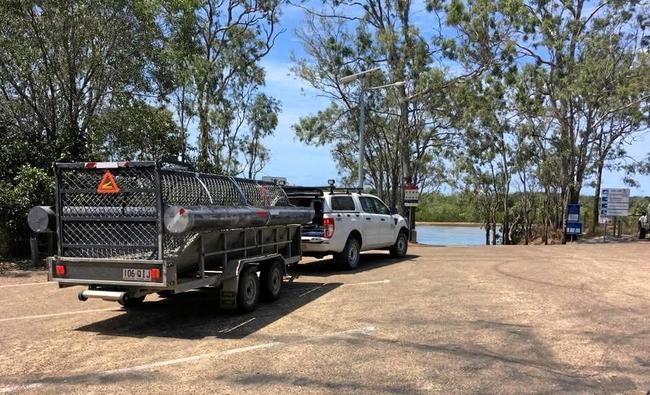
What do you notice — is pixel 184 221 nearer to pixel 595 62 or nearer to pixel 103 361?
pixel 103 361

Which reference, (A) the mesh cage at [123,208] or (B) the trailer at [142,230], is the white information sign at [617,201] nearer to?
(B) the trailer at [142,230]

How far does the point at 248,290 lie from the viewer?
30.2 ft

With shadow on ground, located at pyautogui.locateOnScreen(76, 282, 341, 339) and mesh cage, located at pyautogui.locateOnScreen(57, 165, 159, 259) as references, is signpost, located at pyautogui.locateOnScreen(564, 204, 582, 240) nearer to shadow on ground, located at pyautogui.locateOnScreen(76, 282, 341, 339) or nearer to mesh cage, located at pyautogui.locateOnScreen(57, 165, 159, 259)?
shadow on ground, located at pyautogui.locateOnScreen(76, 282, 341, 339)

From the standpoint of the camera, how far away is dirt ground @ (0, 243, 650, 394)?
230 inches

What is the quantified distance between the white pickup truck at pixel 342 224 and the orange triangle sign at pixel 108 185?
5810 mm

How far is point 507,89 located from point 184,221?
996 inches

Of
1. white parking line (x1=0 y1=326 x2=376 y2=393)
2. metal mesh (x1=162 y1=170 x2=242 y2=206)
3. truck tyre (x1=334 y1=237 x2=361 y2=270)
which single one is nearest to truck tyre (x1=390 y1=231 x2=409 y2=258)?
truck tyre (x1=334 y1=237 x2=361 y2=270)

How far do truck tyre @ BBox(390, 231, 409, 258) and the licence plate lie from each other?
9.93 m

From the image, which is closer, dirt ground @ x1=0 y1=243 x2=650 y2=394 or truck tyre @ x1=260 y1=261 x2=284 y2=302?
dirt ground @ x1=0 y1=243 x2=650 y2=394

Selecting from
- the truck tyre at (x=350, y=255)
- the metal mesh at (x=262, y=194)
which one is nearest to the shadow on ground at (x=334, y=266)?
the truck tyre at (x=350, y=255)

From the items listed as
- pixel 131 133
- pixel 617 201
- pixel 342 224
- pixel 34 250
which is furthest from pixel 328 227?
pixel 617 201

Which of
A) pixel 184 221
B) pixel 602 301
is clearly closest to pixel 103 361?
pixel 184 221

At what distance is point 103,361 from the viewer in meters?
6.60

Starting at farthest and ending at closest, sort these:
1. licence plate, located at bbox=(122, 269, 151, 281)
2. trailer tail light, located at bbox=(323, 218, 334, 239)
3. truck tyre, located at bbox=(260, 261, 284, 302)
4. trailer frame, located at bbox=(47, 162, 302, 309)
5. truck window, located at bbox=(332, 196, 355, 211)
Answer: truck window, located at bbox=(332, 196, 355, 211) → trailer tail light, located at bbox=(323, 218, 334, 239) → truck tyre, located at bbox=(260, 261, 284, 302) → trailer frame, located at bbox=(47, 162, 302, 309) → licence plate, located at bbox=(122, 269, 151, 281)
